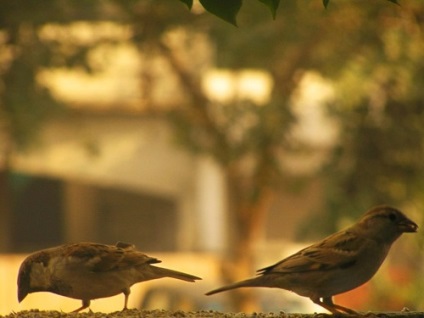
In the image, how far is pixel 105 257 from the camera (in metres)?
4.40

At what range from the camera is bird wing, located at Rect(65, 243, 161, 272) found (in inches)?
171

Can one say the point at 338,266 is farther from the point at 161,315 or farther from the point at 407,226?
the point at 161,315

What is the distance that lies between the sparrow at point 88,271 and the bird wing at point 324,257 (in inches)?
17.5

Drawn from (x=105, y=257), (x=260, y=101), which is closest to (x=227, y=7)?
(x=105, y=257)

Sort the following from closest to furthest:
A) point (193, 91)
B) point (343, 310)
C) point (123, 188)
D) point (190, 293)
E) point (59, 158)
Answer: point (343, 310), point (190, 293), point (193, 91), point (59, 158), point (123, 188)

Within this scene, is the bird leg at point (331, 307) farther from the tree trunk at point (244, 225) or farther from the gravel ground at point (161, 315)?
the tree trunk at point (244, 225)

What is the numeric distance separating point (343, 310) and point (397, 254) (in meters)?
15.6

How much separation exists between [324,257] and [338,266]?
0.08 metres

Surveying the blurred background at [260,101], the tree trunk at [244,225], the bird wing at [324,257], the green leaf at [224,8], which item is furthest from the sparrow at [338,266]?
the tree trunk at [244,225]

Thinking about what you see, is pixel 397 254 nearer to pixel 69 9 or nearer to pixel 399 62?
pixel 399 62

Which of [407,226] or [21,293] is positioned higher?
[407,226]

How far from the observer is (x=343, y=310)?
4.29 m

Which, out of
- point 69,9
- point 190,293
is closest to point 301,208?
point 190,293

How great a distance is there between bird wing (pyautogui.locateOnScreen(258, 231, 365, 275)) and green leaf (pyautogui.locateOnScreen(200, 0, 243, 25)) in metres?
1.37
